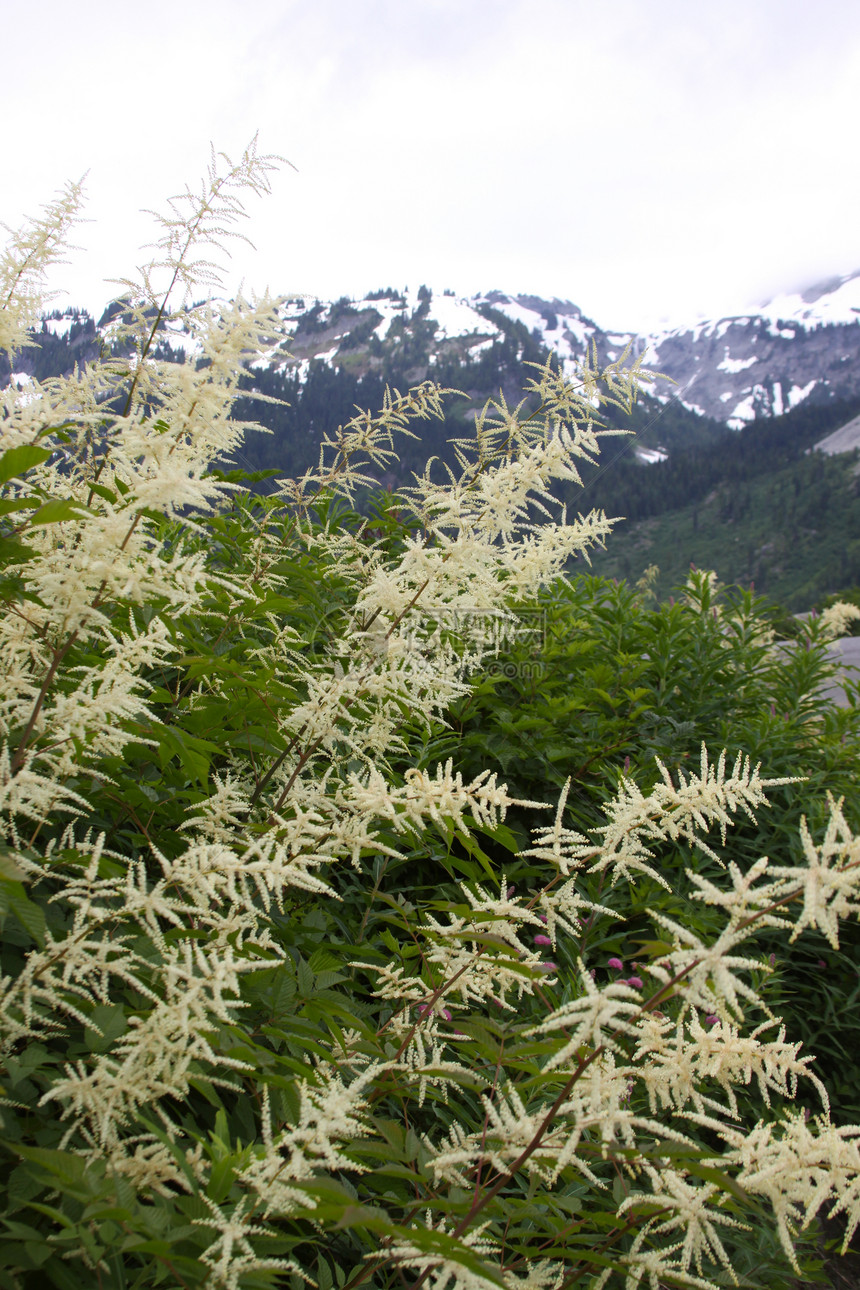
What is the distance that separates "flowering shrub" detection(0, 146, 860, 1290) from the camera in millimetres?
1276

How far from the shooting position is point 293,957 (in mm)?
2348

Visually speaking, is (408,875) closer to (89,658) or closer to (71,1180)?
(89,658)

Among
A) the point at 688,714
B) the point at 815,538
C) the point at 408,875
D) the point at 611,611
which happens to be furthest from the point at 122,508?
the point at 815,538

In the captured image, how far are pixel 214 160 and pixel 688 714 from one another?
4.48 m

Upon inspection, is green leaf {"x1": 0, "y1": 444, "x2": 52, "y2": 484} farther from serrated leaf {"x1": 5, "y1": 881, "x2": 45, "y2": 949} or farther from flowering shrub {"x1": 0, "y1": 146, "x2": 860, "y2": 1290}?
serrated leaf {"x1": 5, "y1": 881, "x2": 45, "y2": 949}

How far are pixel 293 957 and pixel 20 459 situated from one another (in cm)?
175

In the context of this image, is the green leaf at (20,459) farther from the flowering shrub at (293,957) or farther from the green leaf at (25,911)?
the green leaf at (25,911)

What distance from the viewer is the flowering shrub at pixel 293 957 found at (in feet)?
4.19

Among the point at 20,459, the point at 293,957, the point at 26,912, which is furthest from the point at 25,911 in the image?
the point at 293,957

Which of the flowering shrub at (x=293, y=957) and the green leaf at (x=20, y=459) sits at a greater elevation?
the green leaf at (x=20, y=459)

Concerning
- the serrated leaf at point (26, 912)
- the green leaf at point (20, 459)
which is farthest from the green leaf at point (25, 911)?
→ the green leaf at point (20, 459)

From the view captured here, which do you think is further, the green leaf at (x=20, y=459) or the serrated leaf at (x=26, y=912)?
the green leaf at (x=20, y=459)

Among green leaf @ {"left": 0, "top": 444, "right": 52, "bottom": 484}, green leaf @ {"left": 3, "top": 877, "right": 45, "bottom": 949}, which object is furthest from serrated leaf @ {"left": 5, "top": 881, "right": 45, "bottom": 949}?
green leaf @ {"left": 0, "top": 444, "right": 52, "bottom": 484}

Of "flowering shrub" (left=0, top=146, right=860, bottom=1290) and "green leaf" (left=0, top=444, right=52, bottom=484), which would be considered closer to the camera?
"flowering shrub" (left=0, top=146, right=860, bottom=1290)
